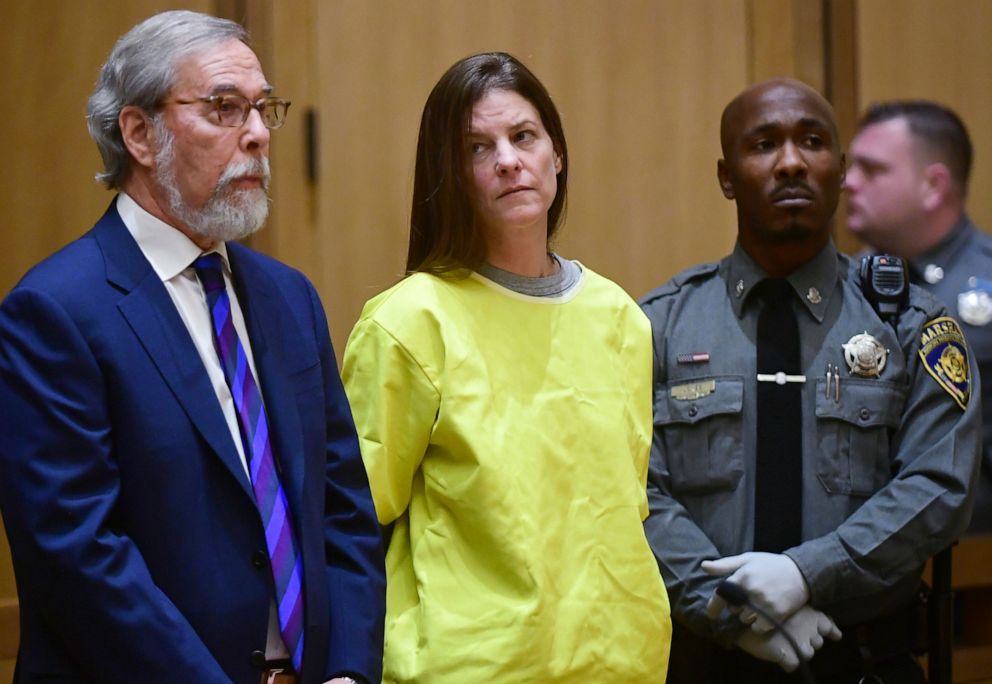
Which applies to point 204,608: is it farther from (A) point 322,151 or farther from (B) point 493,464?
(A) point 322,151

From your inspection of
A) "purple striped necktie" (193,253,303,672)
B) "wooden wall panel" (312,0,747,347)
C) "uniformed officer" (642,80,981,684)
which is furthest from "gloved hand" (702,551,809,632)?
"wooden wall panel" (312,0,747,347)

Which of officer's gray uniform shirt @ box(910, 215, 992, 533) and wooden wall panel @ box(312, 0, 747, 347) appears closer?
wooden wall panel @ box(312, 0, 747, 347)

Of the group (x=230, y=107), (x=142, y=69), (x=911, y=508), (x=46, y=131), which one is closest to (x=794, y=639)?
(x=911, y=508)

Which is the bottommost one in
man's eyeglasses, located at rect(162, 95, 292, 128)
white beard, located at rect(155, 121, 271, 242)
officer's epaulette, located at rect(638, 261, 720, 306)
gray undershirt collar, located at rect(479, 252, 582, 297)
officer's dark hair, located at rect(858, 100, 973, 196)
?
officer's epaulette, located at rect(638, 261, 720, 306)

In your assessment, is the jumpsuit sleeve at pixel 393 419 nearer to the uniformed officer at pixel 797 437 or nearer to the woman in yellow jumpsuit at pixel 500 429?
the woman in yellow jumpsuit at pixel 500 429

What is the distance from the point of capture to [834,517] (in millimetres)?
2402

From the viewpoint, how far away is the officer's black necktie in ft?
7.91

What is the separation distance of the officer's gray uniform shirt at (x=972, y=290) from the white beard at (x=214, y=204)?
2.20 m

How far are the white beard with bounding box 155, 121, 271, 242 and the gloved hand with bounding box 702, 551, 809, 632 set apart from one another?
102 cm

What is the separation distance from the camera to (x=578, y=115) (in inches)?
132

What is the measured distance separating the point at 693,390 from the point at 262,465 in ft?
3.23

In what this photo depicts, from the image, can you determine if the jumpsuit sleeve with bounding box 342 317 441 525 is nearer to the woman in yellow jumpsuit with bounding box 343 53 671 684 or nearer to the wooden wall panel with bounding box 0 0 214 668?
the woman in yellow jumpsuit with bounding box 343 53 671 684

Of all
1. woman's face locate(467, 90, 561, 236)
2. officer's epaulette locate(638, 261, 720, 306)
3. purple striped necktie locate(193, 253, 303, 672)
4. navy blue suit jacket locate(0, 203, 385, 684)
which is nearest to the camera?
navy blue suit jacket locate(0, 203, 385, 684)

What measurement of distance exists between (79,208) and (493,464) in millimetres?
1321
